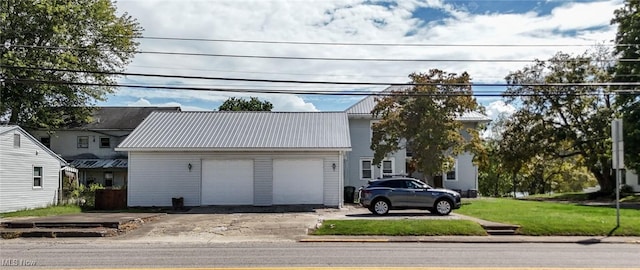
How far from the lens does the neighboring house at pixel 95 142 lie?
43.8m

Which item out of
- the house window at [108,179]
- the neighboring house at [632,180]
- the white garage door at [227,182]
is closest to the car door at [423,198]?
the white garage door at [227,182]

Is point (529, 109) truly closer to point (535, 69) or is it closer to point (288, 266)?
point (535, 69)

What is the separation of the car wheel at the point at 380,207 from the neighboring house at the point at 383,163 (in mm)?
14755

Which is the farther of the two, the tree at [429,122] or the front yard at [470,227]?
the tree at [429,122]

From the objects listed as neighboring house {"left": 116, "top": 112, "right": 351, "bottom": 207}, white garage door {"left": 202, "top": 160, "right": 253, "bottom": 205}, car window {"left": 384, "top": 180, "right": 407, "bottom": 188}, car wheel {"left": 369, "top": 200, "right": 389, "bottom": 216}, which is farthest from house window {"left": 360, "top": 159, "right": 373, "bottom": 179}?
car wheel {"left": 369, "top": 200, "right": 389, "bottom": 216}

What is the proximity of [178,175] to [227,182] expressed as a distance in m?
2.38

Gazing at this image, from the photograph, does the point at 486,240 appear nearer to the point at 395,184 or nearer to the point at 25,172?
the point at 395,184

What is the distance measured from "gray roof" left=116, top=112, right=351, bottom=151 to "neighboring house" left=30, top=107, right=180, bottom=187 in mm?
14576

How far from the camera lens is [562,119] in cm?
3862

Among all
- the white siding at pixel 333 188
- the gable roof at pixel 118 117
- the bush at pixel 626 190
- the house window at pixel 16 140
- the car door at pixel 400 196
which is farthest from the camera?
the gable roof at pixel 118 117

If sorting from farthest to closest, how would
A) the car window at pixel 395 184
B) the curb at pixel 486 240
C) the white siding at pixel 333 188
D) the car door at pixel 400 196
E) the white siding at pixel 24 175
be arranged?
the white siding at pixel 333 188
the white siding at pixel 24 175
the car window at pixel 395 184
the car door at pixel 400 196
the curb at pixel 486 240

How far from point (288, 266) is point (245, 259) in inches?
53.3

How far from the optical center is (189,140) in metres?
27.0

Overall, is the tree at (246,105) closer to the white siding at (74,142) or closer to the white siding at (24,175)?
the white siding at (74,142)
